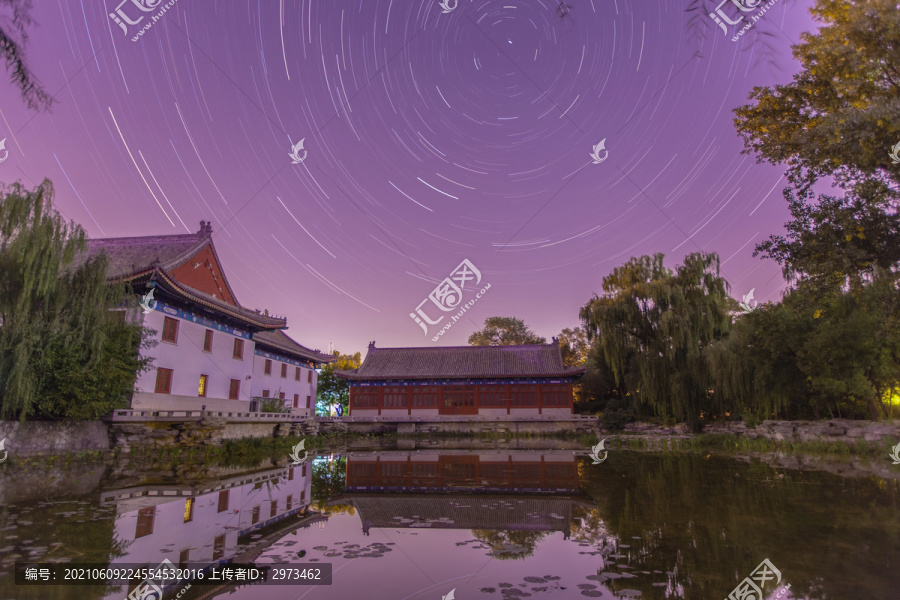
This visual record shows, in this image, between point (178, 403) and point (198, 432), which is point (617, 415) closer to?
point (198, 432)

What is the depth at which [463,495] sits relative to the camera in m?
7.68

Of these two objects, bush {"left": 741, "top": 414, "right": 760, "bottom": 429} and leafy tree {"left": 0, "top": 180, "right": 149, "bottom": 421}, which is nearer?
leafy tree {"left": 0, "top": 180, "right": 149, "bottom": 421}

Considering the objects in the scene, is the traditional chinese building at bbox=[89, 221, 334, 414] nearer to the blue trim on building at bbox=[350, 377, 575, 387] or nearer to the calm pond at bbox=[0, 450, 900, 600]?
the blue trim on building at bbox=[350, 377, 575, 387]

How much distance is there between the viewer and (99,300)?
12312mm

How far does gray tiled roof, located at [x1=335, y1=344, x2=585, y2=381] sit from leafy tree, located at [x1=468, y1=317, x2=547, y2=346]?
16.7 m

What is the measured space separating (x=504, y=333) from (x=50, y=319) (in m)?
45.7

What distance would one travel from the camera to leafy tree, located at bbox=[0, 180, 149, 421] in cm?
1043

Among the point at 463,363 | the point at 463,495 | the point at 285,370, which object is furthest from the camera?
the point at 463,363

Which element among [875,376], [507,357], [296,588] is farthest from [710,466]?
[507,357]

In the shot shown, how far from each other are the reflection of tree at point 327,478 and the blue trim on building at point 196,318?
880 cm

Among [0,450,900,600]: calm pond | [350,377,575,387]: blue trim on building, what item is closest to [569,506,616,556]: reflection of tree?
[0,450,900,600]: calm pond

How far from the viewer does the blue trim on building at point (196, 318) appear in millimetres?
17531

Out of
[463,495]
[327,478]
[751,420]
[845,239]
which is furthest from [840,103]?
[751,420]

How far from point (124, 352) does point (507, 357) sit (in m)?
25.5
